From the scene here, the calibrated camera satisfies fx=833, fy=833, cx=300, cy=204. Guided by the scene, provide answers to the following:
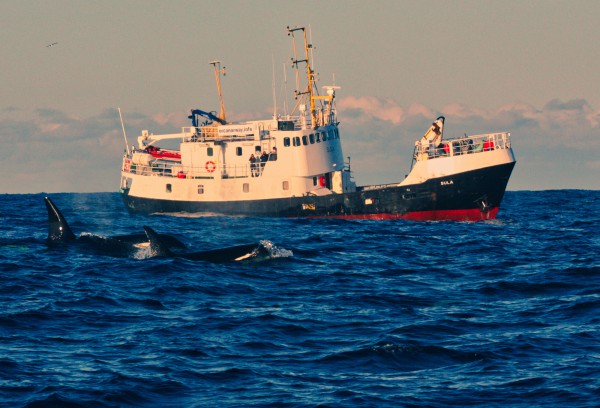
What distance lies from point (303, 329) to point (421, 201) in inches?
1711

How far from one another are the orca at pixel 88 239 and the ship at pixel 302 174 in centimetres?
2661

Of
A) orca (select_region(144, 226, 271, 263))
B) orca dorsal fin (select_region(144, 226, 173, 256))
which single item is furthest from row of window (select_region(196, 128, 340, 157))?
orca dorsal fin (select_region(144, 226, 173, 256))


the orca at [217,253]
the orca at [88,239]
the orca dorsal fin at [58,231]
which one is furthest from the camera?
the orca dorsal fin at [58,231]

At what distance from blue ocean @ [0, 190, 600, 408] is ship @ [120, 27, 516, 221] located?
882 inches

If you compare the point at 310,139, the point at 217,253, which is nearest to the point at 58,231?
the point at 217,253

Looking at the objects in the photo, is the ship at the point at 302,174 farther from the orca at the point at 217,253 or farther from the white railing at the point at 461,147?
the orca at the point at 217,253

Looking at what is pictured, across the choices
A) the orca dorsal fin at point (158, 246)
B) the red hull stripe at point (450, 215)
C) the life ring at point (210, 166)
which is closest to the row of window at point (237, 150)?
the life ring at point (210, 166)

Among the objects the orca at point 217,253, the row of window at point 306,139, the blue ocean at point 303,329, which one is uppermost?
the row of window at point 306,139

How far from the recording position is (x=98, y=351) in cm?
2092

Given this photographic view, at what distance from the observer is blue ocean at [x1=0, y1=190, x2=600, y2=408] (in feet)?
58.2

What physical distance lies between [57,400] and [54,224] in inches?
1052

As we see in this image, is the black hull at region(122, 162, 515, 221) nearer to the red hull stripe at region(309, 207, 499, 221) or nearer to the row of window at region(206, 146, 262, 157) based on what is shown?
the red hull stripe at region(309, 207, 499, 221)

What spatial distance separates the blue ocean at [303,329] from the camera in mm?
17734

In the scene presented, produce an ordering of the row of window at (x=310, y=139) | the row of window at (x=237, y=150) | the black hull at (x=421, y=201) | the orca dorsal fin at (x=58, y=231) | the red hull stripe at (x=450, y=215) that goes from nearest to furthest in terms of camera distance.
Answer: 1. the orca dorsal fin at (x=58, y=231)
2. the black hull at (x=421, y=201)
3. the red hull stripe at (x=450, y=215)
4. the row of window at (x=310, y=139)
5. the row of window at (x=237, y=150)
